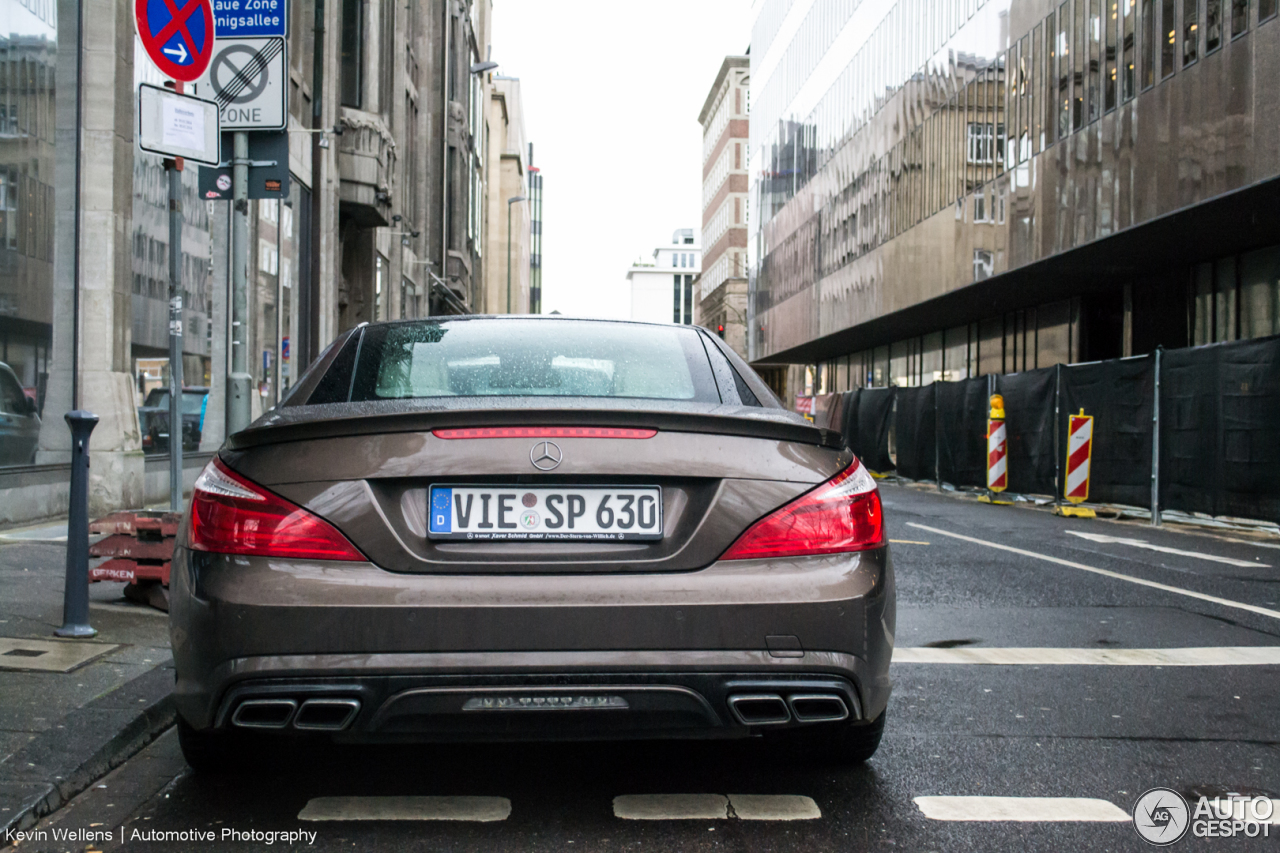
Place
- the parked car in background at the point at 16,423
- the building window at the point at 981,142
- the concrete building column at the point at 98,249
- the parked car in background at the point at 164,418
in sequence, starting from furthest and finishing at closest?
the building window at the point at 981,142, the parked car in background at the point at 164,418, the concrete building column at the point at 98,249, the parked car in background at the point at 16,423

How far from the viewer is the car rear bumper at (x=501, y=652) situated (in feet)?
9.39

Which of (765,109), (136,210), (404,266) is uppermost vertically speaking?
(765,109)

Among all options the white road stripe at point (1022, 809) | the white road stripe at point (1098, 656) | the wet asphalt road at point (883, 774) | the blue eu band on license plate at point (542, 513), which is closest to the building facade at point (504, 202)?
the white road stripe at point (1098, 656)

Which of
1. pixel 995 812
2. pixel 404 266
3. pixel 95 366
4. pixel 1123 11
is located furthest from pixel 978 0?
pixel 995 812

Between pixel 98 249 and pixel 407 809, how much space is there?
365 inches

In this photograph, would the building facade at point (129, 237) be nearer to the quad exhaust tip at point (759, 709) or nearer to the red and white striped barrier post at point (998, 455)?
the quad exhaust tip at point (759, 709)

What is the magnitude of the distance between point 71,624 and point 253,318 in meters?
12.5

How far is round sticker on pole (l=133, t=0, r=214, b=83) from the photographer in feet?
21.0

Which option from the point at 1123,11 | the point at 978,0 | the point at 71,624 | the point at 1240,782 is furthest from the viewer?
the point at 978,0

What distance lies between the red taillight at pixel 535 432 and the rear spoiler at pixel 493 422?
0.01 meters

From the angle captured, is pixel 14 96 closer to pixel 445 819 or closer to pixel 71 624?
pixel 71 624

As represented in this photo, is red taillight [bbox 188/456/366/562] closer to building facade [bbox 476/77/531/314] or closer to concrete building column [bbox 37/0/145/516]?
concrete building column [bbox 37/0/145/516]

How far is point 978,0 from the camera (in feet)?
90.2

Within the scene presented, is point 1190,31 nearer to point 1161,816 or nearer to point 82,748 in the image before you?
point 1161,816
